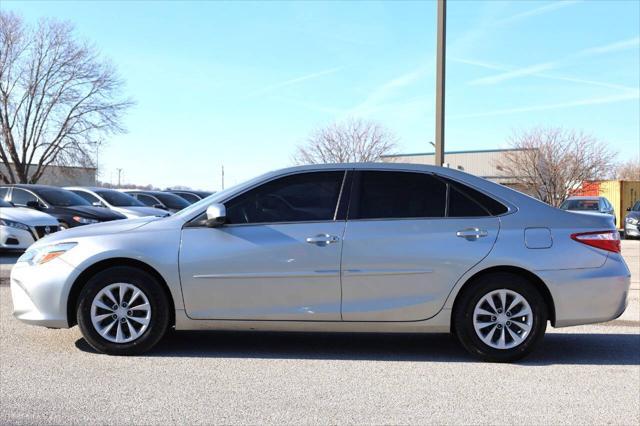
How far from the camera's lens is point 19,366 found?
15.2 feet

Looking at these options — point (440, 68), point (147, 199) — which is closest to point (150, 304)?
point (440, 68)

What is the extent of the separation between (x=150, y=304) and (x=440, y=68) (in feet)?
24.0

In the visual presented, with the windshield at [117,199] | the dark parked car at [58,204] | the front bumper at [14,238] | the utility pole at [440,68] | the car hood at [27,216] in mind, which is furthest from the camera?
the windshield at [117,199]

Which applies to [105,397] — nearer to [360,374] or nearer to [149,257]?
[149,257]

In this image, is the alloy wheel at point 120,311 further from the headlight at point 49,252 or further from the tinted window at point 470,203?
the tinted window at point 470,203

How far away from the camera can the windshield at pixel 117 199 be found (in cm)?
1599

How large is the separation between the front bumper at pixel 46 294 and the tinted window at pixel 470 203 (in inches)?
125

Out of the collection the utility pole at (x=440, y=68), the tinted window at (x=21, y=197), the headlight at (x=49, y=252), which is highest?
the utility pole at (x=440, y=68)

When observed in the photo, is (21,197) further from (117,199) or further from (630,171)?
(630,171)

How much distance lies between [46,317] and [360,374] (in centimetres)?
258

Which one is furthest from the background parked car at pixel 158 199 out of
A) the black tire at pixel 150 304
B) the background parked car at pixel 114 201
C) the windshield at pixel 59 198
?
the black tire at pixel 150 304

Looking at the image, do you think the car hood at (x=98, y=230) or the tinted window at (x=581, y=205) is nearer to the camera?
the car hood at (x=98, y=230)

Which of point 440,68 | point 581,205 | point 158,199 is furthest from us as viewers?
point 158,199

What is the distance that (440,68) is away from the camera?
10422 millimetres
